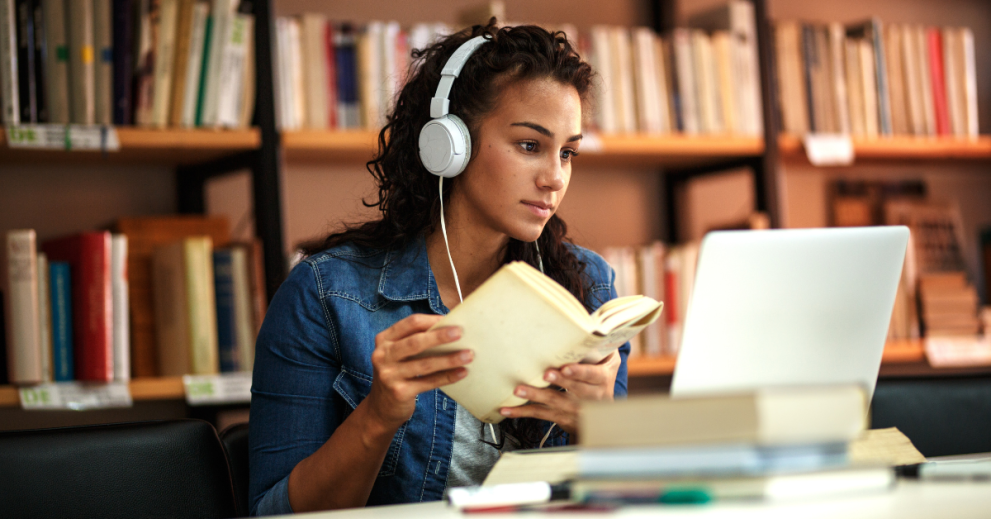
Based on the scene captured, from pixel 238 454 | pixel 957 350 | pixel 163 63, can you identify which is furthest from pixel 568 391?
pixel 957 350

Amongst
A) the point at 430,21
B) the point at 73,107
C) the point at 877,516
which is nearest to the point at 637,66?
the point at 430,21

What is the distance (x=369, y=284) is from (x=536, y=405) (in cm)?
36

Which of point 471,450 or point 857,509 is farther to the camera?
point 471,450

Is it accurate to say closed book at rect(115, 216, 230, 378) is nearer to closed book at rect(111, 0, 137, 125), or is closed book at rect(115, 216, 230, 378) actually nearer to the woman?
closed book at rect(111, 0, 137, 125)

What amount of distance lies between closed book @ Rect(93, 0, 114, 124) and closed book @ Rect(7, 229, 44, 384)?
0.87 feet

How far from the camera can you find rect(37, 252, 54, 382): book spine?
5.25 feet

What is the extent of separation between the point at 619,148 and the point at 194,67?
3.14 feet

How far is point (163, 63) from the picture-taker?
1.70 m

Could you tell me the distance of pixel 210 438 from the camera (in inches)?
40.6

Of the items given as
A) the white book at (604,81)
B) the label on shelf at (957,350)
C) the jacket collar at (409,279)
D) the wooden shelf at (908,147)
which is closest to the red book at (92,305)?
the jacket collar at (409,279)

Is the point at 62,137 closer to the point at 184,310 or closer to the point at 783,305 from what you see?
the point at 184,310

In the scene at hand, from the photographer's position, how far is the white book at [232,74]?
5.71 feet

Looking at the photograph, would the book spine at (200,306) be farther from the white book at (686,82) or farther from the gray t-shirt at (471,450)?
the white book at (686,82)

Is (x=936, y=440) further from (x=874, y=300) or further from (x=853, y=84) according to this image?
(x=853, y=84)
